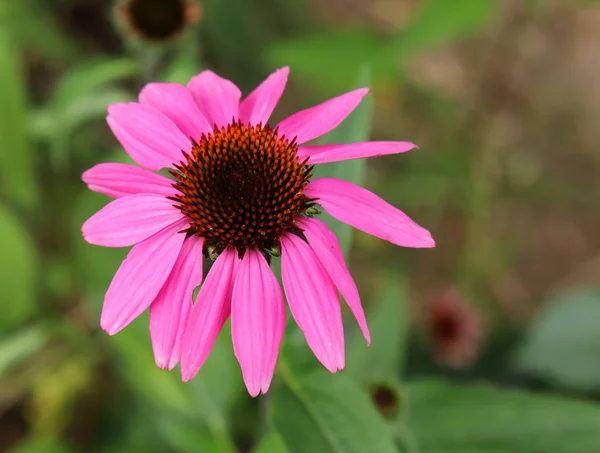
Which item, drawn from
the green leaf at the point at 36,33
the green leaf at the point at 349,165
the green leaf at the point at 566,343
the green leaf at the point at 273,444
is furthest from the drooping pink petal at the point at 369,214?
the green leaf at the point at 36,33

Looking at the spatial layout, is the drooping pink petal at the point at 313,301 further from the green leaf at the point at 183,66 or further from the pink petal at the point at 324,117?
the green leaf at the point at 183,66

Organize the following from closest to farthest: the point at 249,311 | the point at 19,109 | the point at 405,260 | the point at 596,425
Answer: the point at 249,311
the point at 596,425
the point at 19,109
the point at 405,260

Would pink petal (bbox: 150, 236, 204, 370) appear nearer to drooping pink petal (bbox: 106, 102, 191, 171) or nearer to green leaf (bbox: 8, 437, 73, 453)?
drooping pink petal (bbox: 106, 102, 191, 171)

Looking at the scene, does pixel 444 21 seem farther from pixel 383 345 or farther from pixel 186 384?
pixel 186 384

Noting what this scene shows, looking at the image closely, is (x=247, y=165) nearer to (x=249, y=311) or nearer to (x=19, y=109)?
(x=249, y=311)

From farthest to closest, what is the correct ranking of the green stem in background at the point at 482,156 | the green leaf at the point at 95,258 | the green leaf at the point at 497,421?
the green stem in background at the point at 482,156 < the green leaf at the point at 95,258 < the green leaf at the point at 497,421

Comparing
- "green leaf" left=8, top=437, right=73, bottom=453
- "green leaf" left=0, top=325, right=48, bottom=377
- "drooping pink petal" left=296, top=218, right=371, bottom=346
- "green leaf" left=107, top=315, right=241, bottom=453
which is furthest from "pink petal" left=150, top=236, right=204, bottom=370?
"green leaf" left=8, top=437, right=73, bottom=453

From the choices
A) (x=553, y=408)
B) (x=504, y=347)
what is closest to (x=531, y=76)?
(x=504, y=347)
